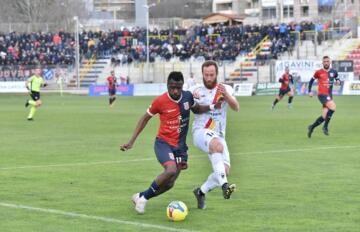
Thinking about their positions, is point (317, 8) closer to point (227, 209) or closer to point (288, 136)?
point (288, 136)

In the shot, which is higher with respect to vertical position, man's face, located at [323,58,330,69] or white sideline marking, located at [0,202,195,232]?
man's face, located at [323,58,330,69]

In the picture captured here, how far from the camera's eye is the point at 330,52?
69.4 m

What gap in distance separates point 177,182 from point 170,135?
352 centimetres

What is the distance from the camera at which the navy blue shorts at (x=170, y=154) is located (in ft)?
37.3

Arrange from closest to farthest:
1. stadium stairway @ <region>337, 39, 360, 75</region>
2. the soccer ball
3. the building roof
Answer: the soccer ball, stadium stairway @ <region>337, 39, 360, 75</region>, the building roof

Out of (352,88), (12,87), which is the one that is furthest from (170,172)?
(12,87)

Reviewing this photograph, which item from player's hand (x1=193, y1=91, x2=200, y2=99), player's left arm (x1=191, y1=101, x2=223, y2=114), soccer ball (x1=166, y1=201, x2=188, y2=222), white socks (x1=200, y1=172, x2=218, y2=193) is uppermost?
player's hand (x1=193, y1=91, x2=200, y2=99)

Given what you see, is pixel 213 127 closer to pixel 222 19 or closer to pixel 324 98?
pixel 324 98

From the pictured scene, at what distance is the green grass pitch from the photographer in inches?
429

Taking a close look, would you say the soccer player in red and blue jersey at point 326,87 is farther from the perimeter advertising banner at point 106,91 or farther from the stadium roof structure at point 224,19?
the stadium roof structure at point 224,19

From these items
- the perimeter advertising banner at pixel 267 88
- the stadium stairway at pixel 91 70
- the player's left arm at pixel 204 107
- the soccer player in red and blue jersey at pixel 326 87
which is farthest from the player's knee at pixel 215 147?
the stadium stairway at pixel 91 70

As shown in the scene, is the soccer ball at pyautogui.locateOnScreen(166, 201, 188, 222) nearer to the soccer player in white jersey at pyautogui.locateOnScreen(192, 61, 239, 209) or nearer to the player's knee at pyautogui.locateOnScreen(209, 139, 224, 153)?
the soccer player in white jersey at pyautogui.locateOnScreen(192, 61, 239, 209)

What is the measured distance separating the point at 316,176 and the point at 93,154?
659 cm

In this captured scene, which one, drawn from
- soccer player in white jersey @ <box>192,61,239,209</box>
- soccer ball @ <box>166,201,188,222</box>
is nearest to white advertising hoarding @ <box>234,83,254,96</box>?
soccer player in white jersey @ <box>192,61,239,209</box>
